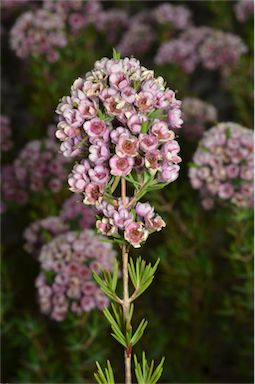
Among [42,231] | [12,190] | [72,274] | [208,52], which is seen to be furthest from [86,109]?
[208,52]

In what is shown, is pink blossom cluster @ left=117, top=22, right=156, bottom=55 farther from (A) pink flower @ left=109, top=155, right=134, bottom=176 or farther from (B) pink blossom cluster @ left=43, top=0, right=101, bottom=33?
(A) pink flower @ left=109, top=155, right=134, bottom=176

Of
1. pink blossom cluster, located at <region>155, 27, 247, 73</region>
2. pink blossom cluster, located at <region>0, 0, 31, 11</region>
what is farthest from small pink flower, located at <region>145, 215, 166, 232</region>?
pink blossom cluster, located at <region>0, 0, 31, 11</region>

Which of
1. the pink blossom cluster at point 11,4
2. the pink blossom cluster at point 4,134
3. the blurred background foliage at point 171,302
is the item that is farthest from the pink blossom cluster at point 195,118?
the pink blossom cluster at point 11,4

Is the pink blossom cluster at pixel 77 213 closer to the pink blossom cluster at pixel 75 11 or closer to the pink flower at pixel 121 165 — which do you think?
the pink flower at pixel 121 165

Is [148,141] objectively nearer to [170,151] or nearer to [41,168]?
[170,151]

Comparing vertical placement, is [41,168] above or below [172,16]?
below

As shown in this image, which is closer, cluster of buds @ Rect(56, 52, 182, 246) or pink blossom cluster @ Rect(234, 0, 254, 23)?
cluster of buds @ Rect(56, 52, 182, 246)
